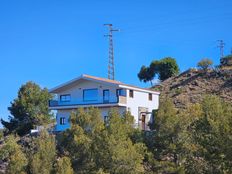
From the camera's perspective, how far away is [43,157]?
44.4 m

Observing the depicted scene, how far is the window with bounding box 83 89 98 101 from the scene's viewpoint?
59375mm

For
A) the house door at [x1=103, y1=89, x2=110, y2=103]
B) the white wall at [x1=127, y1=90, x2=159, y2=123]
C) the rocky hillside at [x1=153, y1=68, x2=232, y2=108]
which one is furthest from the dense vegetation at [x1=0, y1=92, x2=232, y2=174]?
the rocky hillside at [x1=153, y1=68, x2=232, y2=108]

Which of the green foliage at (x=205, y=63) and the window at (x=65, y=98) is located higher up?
the green foliage at (x=205, y=63)

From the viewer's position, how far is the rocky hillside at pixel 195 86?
70.0 metres

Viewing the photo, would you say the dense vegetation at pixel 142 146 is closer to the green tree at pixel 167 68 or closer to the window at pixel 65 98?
the window at pixel 65 98

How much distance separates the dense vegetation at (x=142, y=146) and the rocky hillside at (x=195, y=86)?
22.7 metres

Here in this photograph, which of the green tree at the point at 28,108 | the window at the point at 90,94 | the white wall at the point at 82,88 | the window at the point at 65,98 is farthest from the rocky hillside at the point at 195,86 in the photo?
the green tree at the point at 28,108

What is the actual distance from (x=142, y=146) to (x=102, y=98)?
16.6 m

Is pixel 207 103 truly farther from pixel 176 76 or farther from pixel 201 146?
pixel 176 76

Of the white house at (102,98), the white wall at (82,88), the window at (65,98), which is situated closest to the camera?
the white house at (102,98)

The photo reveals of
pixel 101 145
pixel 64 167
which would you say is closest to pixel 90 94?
pixel 101 145

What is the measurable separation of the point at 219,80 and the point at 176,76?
10567 mm

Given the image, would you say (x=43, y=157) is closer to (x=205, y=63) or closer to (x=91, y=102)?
(x=91, y=102)

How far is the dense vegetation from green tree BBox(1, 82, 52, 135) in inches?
1033
